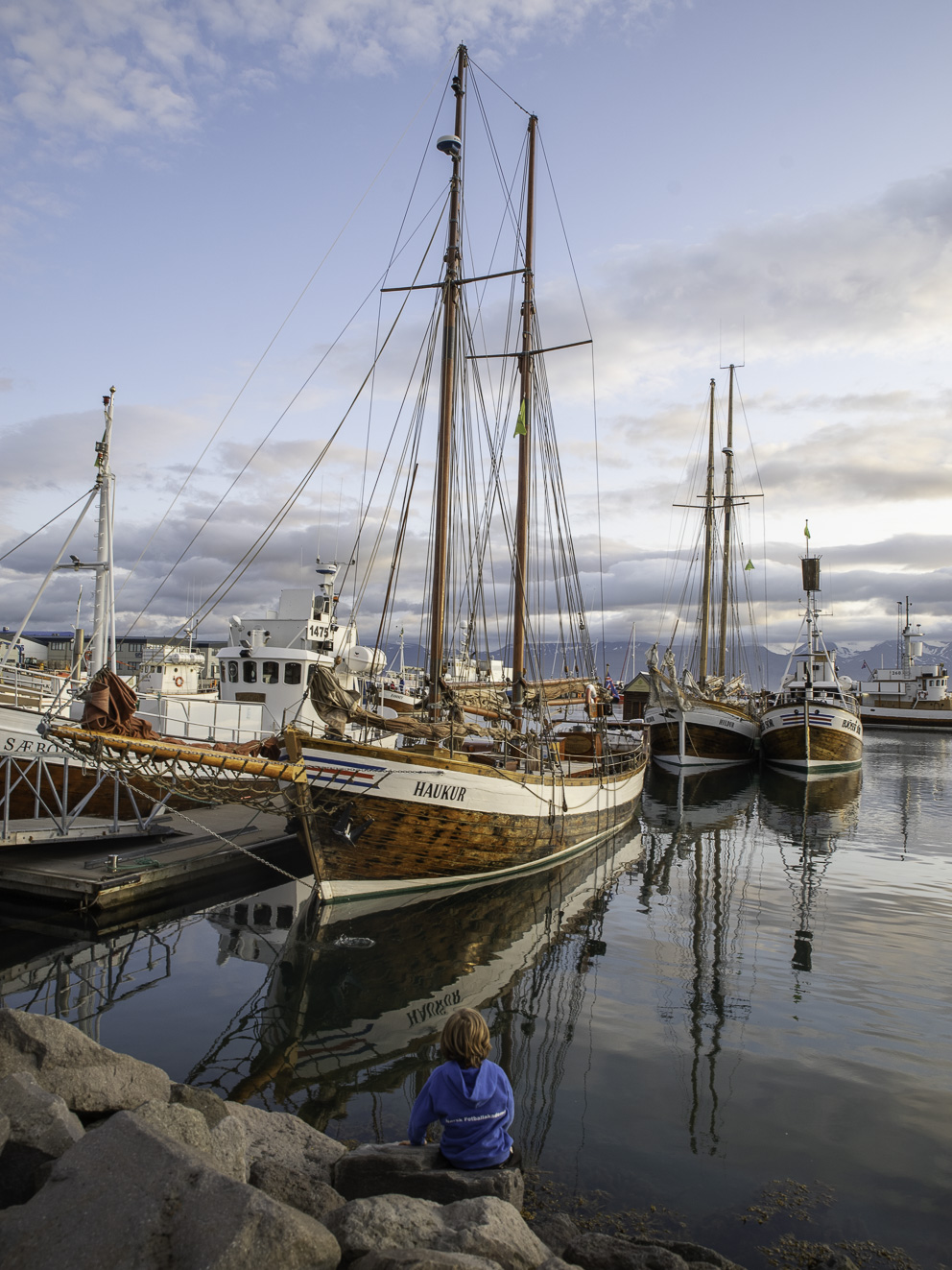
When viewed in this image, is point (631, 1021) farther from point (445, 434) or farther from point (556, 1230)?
point (445, 434)

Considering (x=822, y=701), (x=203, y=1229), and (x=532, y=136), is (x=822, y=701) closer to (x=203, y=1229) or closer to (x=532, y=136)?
(x=532, y=136)

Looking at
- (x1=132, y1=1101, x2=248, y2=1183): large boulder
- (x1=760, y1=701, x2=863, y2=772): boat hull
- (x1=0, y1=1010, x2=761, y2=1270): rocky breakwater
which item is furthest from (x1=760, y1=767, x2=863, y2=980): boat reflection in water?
(x1=132, y1=1101, x2=248, y2=1183): large boulder

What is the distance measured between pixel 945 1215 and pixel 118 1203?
630 cm

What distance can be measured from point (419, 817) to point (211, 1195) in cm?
997

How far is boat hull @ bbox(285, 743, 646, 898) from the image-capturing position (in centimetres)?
1334

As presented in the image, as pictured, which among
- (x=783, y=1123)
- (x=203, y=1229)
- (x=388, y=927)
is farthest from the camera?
(x=388, y=927)

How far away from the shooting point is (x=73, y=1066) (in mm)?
5938

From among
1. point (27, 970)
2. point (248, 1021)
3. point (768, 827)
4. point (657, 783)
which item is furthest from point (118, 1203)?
point (657, 783)

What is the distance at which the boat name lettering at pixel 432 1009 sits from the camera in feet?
31.4

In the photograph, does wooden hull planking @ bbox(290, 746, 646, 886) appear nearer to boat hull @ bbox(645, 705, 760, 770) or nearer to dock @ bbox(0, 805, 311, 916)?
dock @ bbox(0, 805, 311, 916)

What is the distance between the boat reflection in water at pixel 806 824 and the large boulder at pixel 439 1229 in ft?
25.6

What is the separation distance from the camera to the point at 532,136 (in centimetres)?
2764

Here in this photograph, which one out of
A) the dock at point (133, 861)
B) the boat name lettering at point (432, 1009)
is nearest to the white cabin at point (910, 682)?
the dock at point (133, 861)

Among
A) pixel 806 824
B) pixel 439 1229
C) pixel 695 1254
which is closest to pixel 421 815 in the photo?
pixel 695 1254
